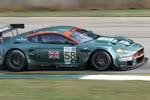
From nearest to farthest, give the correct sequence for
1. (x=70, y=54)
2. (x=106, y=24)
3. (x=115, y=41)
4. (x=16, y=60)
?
(x=70, y=54) < (x=115, y=41) < (x=16, y=60) < (x=106, y=24)

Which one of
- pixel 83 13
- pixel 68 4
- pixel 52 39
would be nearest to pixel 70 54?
pixel 52 39

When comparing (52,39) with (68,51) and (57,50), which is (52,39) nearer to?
(57,50)

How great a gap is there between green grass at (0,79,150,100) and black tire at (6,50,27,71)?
367cm

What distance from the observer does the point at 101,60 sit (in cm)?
1555

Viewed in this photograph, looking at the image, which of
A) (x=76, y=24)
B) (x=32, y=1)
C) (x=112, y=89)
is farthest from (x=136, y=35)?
(x=32, y=1)

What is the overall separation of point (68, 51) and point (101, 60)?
3.34 ft

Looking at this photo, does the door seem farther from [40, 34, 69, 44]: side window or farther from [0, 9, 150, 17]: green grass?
[0, 9, 150, 17]: green grass

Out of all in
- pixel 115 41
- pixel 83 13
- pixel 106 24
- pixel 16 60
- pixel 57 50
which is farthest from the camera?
pixel 83 13

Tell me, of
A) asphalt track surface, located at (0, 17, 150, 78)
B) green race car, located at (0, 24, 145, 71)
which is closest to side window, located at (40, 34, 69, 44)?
green race car, located at (0, 24, 145, 71)

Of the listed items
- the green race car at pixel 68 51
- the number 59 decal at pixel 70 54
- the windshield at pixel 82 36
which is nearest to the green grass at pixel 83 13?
the windshield at pixel 82 36

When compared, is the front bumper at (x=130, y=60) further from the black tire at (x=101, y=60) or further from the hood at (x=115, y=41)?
the hood at (x=115, y=41)

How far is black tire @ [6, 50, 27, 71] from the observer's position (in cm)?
1638

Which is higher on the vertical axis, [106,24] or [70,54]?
[106,24]

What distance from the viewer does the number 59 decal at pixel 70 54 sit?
→ 622 inches
